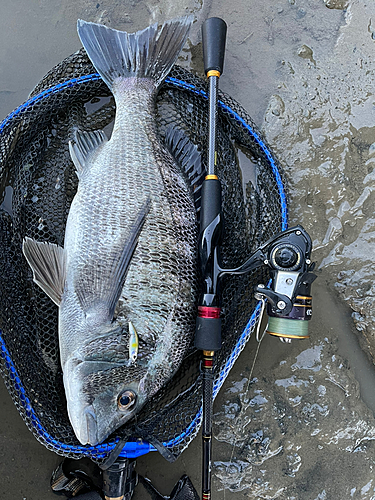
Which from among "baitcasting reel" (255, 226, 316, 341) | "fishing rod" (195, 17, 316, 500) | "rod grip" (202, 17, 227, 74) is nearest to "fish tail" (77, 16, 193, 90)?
"rod grip" (202, 17, 227, 74)

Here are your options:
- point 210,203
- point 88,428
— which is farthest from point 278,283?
point 88,428

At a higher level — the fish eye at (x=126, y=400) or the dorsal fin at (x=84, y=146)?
the dorsal fin at (x=84, y=146)

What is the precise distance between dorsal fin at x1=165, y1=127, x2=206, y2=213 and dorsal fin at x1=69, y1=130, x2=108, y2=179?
0.40 metres

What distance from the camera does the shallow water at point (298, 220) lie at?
2.56m

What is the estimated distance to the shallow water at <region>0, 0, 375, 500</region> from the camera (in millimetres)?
→ 2564

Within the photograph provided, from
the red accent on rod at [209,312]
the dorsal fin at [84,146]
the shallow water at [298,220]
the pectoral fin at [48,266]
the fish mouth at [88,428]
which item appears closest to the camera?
the fish mouth at [88,428]

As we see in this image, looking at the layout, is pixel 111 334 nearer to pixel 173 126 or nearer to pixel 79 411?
pixel 79 411

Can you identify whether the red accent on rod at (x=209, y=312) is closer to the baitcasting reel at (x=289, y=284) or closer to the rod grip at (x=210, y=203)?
the baitcasting reel at (x=289, y=284)

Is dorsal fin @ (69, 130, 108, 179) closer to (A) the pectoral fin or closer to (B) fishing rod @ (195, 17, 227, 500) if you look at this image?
(A) the pectoral fin

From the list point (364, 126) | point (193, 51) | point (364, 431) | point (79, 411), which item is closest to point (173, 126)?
point (193, 51)

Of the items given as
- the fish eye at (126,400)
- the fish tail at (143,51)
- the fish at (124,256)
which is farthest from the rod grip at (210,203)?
the fish eye at (126,400)

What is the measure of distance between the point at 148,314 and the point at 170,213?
55cm

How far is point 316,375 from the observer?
2.60 m

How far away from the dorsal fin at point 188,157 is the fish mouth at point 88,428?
4.17ft
